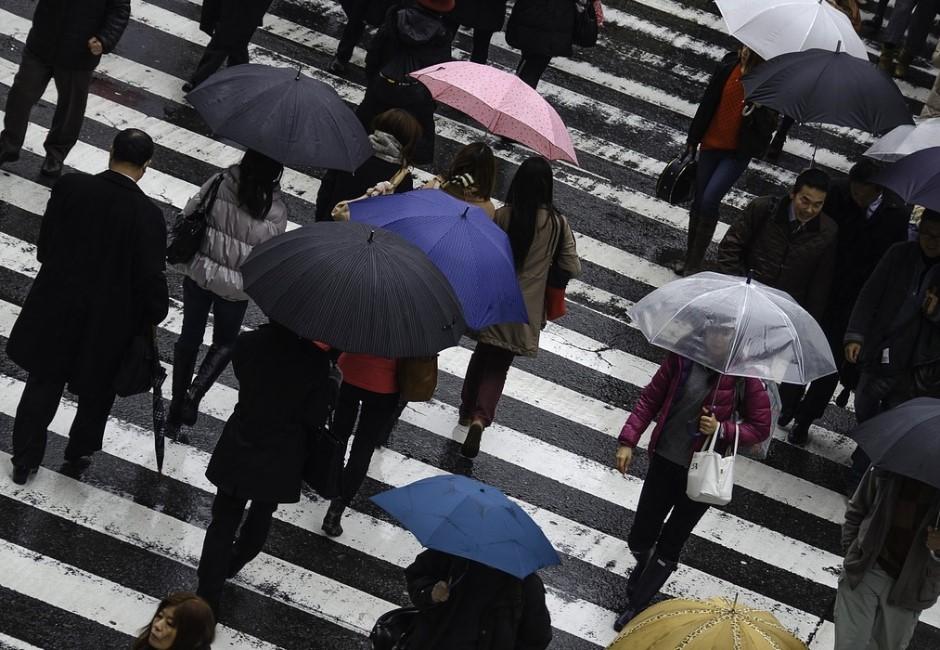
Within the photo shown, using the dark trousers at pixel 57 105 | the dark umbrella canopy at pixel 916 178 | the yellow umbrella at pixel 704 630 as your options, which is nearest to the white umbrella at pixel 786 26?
the dark umbrella canopy at pixel 916 178

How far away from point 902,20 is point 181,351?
947 centimetres

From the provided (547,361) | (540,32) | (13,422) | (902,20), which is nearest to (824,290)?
(547,361)

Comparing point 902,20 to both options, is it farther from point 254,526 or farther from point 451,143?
point 254,526

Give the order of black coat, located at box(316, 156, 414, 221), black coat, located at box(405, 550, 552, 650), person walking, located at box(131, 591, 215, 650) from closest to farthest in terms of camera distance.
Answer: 1. person walking, located at box(131, 591, 215, 650)
2. black coat, located at box(405, 550, 552, 650)
3. black coat, located at box(316, 156, 414, 221)

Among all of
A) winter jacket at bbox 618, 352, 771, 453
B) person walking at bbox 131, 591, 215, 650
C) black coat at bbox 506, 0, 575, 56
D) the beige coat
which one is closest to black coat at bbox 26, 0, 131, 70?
the beige coat

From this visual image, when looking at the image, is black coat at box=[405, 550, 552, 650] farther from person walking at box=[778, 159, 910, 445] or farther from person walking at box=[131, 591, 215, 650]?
person walking at box=[778, 159, 910, 445]

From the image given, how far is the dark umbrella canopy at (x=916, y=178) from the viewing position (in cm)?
1007

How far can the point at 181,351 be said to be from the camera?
30.5 ft

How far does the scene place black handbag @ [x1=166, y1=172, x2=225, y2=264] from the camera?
28.9 ft

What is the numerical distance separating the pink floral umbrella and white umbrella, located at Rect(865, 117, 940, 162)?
2.27 meters

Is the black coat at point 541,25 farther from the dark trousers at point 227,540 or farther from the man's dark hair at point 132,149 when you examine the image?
the dark trousers at point 227,540

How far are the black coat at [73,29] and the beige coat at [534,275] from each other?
325 centimetres

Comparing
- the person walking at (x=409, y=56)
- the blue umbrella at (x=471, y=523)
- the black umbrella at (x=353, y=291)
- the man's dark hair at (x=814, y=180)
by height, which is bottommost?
the blue umbrella at (x=471, y=523)

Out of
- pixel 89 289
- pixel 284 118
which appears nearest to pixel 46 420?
pixel 89 289
